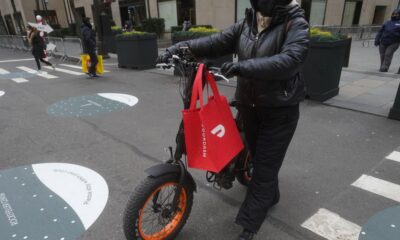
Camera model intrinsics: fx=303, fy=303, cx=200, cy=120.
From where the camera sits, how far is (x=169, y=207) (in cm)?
248

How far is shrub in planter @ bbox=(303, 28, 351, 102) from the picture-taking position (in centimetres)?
591

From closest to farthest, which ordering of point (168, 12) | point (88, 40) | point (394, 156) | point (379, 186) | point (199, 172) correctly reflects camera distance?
point (379, 186) → point (199, 172) → point (394, 156) → point (88, 40) → point (168, 12)

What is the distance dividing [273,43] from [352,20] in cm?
3074

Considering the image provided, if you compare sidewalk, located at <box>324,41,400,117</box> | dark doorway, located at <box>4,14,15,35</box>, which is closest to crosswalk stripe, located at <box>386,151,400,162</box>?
sidewalk, located at <box>324,41,400,117</box>

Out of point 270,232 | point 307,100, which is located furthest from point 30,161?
point 307,100

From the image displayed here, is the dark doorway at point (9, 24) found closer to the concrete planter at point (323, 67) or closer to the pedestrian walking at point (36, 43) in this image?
the pedestrian walking at point (36, 43)

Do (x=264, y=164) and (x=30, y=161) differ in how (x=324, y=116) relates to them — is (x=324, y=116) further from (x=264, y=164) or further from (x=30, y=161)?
(x=30, y=161)

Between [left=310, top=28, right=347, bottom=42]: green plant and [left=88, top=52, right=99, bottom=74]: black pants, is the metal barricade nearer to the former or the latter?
[left=88, top=52, right=99, bottom=74]: black pants

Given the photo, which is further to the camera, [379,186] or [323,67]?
[323,67]

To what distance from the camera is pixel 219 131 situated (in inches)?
86.6

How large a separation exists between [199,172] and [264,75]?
2.07 meters

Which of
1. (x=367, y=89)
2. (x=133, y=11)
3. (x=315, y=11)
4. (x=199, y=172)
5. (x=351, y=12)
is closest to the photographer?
(x=199, y=172)

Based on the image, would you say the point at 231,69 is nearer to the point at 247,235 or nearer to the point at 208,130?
the point at 208,130

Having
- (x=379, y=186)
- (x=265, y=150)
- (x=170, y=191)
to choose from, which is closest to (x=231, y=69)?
(x=265, y=150)
